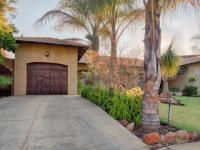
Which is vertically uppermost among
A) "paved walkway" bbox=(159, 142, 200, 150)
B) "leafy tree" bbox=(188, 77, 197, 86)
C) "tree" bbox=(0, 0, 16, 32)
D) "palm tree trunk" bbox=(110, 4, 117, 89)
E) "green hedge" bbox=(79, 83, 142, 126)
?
"tree" bbox=(0, 0, 16, 32)

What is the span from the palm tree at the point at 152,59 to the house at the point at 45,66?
1263 cm

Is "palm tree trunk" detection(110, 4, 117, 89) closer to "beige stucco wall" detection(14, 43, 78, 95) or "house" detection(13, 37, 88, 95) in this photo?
"house" detection(13, 37, 88, 95)

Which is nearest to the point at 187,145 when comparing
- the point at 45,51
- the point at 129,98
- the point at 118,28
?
the point at 129,98

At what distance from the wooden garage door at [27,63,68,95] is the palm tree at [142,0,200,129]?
44.8 feet

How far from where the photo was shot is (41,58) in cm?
1984

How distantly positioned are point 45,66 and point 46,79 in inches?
44.3

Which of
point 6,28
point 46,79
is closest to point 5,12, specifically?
point 6,28

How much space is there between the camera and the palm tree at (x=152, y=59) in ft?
24.1

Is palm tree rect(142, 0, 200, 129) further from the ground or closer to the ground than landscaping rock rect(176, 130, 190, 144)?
further from the ground

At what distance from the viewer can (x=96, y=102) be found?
11883mm

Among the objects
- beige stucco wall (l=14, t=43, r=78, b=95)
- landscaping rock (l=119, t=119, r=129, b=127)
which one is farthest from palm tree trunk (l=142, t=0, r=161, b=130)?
beige stucco wall (l=14, t=43, r=78, b=95)

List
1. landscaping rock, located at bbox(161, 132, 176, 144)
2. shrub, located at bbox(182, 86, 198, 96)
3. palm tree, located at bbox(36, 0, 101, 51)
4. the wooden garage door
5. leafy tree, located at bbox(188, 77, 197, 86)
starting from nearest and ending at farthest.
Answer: landscaping rock, located at bbox(161, 132, 176, 144) < palm tree, located at bbox(36, 0, 101, 51) < the wooden garage door < shrub, located at bbox(182, 86, 198, 96) < leafy tree, located at bbox(188, 77, 197, 86)

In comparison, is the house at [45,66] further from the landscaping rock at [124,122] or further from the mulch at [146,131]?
the mulch at [146,131]

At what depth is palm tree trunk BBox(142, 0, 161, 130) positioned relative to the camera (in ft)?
24.3
